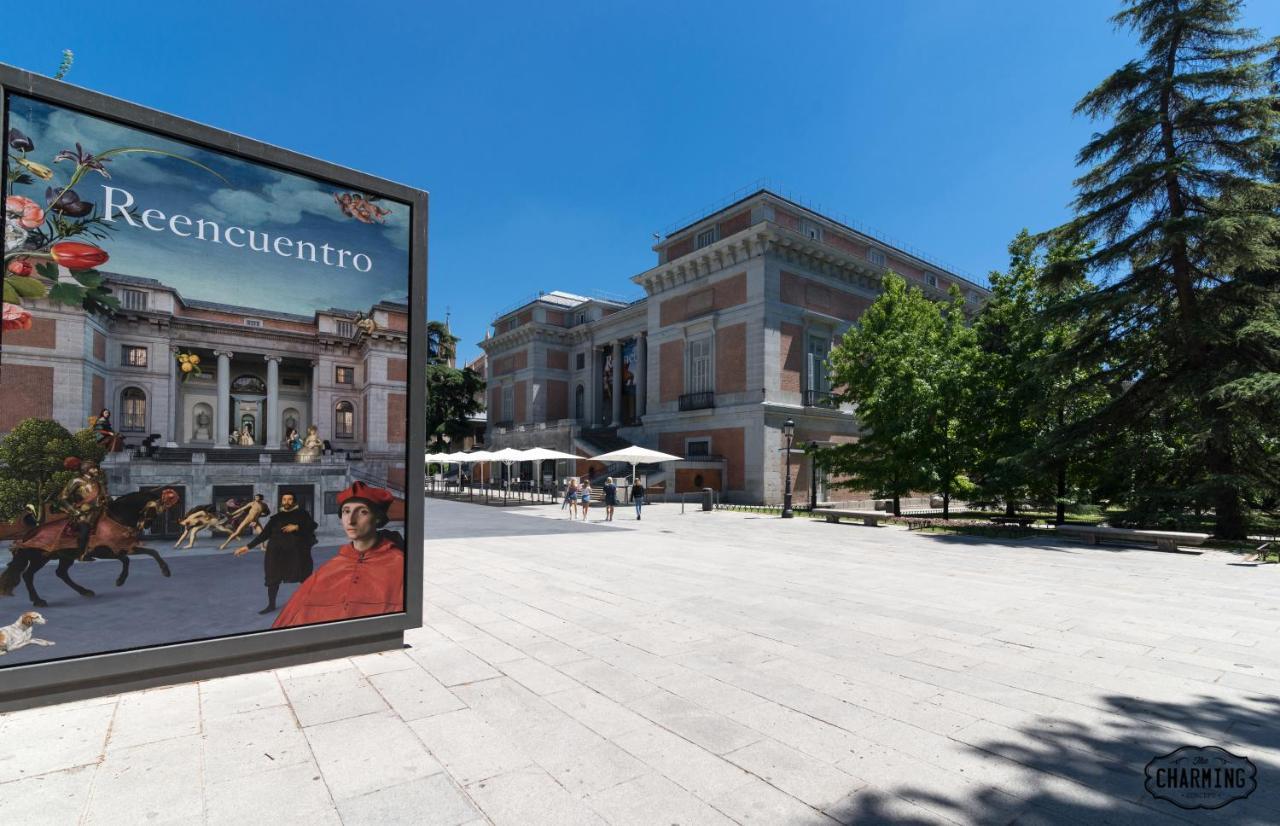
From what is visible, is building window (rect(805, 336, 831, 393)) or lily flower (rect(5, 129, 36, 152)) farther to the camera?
building window (rect(805, 336, 831, 393))

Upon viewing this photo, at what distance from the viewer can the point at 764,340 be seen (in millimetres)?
30734

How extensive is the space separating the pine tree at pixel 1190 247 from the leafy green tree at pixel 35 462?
1997 centimetres

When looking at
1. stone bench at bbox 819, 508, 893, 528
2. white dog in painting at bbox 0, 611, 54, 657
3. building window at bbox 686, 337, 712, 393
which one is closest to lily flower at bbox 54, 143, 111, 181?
white dog in painting at bbox 0, 611, 54, 657

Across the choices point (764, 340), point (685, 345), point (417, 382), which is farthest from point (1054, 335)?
point (417, 382)

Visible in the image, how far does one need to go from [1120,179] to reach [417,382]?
65.4 feet

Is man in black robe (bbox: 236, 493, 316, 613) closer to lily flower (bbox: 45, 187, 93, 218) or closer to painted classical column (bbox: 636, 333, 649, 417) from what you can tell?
lily flower (bbox: 45, 187, 93, 218)

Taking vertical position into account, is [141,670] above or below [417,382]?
below

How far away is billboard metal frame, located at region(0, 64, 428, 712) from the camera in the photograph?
13.5ft

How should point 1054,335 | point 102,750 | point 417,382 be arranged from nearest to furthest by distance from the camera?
point 102,750 < point 417,382 < point 1054,335

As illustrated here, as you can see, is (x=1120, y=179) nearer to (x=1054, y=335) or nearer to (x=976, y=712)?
(x=1054, y=335)

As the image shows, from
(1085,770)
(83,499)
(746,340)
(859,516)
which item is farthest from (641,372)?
(1085,770)

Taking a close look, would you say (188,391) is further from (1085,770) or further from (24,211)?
(1085,770)

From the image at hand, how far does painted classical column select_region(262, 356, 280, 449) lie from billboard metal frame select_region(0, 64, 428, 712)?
1023 mm

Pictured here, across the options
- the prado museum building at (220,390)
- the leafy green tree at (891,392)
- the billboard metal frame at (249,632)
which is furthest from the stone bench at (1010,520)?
the prado museum building at (220,390)
